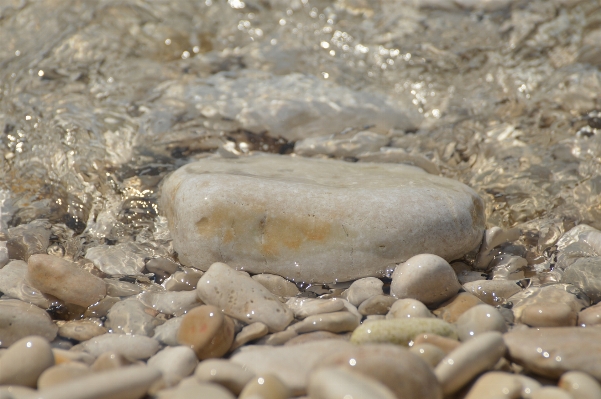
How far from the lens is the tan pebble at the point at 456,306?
2.38 m

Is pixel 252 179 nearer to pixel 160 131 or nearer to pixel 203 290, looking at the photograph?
pixel 203 290

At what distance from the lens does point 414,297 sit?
→ 2471 millimetres

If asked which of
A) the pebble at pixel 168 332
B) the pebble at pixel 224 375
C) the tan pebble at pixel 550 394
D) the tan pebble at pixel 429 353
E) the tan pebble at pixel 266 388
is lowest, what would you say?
the pebble at pixel 168 332

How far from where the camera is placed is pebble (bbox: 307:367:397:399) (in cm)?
147

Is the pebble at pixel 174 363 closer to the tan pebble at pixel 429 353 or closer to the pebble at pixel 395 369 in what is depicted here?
the pebble at pixel 395 369

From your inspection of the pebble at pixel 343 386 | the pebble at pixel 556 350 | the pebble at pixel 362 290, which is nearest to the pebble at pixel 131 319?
the pebble at pixel 362 290

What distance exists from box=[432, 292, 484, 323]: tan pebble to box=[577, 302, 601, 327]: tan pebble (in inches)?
16.6

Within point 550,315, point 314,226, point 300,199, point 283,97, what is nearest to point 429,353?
point 550,315

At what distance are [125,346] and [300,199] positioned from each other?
1.09 m

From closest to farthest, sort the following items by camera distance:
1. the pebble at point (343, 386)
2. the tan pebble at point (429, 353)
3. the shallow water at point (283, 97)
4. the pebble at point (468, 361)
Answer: the pebble at point (343, 386) → the pebble at point (468, 361) → the tan pebble at point (429, 353) → the shallow water at point (283, 97)

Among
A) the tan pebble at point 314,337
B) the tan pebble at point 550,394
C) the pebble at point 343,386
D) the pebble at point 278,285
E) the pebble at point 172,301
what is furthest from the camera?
the pebble at point 278,285

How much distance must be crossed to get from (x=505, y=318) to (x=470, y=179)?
66.9 inches

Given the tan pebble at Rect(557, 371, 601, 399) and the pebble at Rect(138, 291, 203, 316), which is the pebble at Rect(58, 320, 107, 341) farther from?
the tan pebble at Rect(557, 371, 601, 399)

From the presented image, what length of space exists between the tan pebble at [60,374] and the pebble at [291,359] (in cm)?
53
